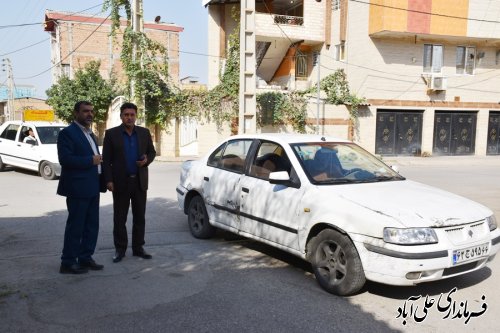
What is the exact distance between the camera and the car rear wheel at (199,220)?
6.54 metres

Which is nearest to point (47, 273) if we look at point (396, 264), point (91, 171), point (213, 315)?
point (91, 171)

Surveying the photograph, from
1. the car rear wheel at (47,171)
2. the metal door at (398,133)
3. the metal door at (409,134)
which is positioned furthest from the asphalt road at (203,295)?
the metal door at (409,134)

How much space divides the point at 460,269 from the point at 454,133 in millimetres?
23767

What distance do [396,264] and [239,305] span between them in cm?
145

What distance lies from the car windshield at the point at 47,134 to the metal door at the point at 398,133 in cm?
1617

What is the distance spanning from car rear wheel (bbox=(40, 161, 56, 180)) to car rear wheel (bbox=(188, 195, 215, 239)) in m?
7.84

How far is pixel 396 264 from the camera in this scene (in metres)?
4.08

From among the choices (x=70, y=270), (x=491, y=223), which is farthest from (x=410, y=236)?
(x=70, y=270)

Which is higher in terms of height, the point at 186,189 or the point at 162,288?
the point at 186,189

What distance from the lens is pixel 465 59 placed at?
25.4m

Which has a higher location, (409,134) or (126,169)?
(126,169)

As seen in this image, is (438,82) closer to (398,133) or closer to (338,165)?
(398,133)

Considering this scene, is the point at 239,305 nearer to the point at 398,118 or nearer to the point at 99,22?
the point at 398,118

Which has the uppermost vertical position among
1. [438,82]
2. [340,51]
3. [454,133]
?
[340,51]
